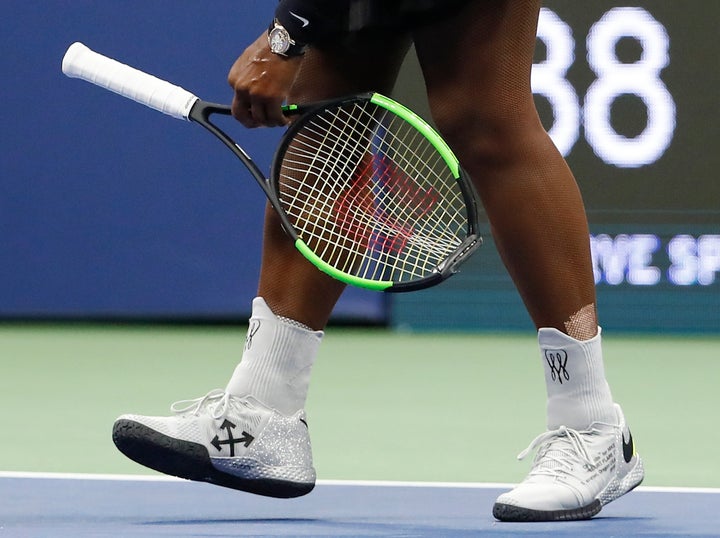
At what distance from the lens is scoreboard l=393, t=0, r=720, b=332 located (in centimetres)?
496

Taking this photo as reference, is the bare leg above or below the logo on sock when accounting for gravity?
above

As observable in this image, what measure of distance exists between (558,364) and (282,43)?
0.61 m

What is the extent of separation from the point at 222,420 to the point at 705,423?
1.44 metres

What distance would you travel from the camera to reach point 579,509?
226cm

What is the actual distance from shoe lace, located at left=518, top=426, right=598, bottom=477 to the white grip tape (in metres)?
0.73

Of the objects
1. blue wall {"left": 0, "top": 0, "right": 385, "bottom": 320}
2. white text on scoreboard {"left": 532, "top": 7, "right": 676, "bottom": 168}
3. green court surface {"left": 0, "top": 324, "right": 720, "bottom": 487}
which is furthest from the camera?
blue wall {"left": 0, "top": 0, "right": 385, "bottom": 320}

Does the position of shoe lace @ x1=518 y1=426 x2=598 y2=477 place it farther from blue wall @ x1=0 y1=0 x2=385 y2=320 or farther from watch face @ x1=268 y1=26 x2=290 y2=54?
blue wall @ x1=0 y1=0 x2=385 y2=320

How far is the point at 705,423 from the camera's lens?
345 cm

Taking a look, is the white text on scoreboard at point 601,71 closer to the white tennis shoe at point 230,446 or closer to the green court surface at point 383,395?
the green court surface at point 383,395

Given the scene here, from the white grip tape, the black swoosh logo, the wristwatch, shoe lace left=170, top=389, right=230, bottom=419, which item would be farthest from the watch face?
the black swoosh logo

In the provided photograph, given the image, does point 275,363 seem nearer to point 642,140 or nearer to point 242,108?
point 242,108

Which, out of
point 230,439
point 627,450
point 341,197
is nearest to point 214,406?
point 230,439

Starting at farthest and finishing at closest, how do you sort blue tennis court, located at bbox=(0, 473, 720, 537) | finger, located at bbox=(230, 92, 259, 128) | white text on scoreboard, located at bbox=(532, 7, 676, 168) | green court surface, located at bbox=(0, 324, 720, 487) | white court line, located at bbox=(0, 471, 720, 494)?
1. white text on scoreboard, located at bbox=(532, 7, 676, 168)
2. green court surface, located at bbox=(0, 324, 720, 487)
3. white court line, located at bbox=(0, 471, 720, 494)
4. finger, located at bbox=(230, 92, 259, 128)
5. blue tennis court, located at bbox=(0, 473, 720, 537)

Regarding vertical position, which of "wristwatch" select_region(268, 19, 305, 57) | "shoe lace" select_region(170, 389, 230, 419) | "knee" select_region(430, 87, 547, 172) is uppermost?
"wristwatch" select_region(268, 19, 305, 57)
